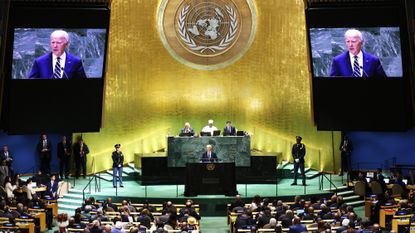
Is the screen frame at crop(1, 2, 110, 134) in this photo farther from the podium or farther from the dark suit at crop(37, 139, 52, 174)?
the podium

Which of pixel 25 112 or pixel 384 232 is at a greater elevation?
pixel 25 112

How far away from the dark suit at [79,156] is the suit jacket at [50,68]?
290 centimetres

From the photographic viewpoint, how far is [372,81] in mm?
26453

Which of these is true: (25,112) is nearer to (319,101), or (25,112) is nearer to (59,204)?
(59,204)

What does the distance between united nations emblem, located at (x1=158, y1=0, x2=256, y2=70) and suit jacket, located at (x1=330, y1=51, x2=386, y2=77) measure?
4.48 metres

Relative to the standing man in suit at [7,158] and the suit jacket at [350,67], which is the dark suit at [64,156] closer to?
the standing man in suit at [7,158]

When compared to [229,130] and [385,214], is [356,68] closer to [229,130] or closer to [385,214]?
[229,130]

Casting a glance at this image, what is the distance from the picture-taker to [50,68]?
26.6 meters

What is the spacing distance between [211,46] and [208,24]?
0.83m

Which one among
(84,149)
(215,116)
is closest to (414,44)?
(215,116)

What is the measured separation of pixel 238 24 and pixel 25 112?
28.7ft

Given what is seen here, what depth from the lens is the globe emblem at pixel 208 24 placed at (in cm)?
2998

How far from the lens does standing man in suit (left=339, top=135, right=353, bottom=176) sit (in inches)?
1122

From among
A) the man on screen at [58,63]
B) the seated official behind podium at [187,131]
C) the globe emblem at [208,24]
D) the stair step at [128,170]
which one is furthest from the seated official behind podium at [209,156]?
the globe emblem at [208,24]
